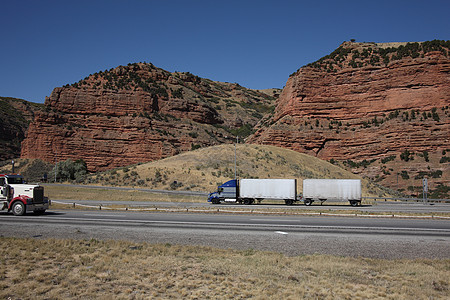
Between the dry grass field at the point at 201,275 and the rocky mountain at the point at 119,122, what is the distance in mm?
67256

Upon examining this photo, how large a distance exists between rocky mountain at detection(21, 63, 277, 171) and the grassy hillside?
17771mm

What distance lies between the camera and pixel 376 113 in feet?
218

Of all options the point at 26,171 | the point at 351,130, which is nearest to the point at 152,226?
the point at 351,130

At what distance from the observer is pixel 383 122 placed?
6419cm

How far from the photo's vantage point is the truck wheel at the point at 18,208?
1947 centimetres

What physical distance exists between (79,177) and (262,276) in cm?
6041

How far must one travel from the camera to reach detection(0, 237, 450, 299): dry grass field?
278 inches

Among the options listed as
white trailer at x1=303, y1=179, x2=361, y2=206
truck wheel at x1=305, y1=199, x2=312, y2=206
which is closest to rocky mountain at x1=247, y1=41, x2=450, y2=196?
white trailer at x1=303, y1=179, x2=361, y2=206

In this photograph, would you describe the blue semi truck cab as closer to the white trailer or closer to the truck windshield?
the white trailer

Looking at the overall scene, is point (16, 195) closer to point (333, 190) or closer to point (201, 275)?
point (201, 275)

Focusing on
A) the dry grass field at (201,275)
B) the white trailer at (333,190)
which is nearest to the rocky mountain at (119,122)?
the white trailer at (333,190)

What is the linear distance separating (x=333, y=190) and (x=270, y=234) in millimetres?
21415

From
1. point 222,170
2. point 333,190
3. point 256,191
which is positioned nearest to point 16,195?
point 256,191

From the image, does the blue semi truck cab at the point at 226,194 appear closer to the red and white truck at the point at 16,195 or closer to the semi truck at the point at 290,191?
the semi truck at the point at 290,191
